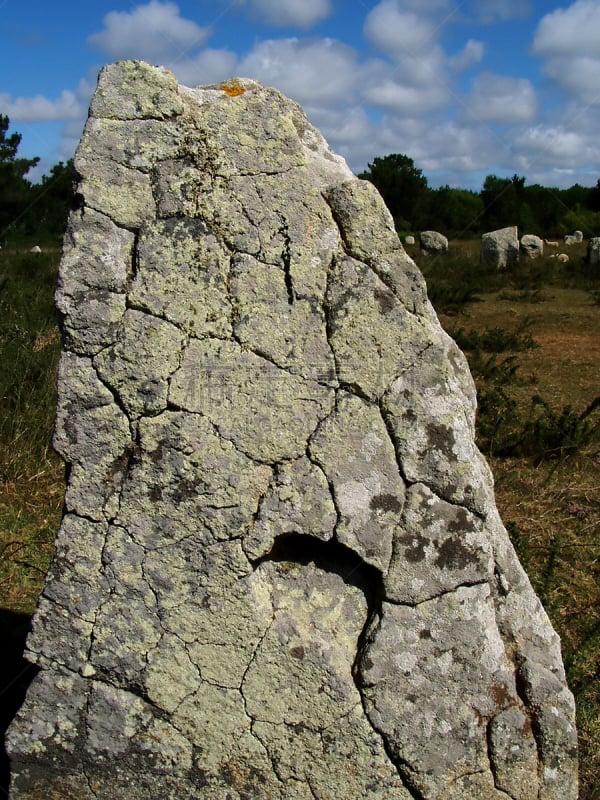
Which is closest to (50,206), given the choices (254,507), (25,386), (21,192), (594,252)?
(21,192)

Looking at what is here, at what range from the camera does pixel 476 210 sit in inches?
1275

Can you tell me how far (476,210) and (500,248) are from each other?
53.9 feet

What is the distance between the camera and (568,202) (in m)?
31.5

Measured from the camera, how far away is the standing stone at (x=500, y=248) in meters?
16.8

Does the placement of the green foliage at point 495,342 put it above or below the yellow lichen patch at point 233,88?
above

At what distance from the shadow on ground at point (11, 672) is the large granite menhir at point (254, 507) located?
41 centimetres

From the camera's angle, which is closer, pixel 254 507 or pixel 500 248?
pixel 254 507

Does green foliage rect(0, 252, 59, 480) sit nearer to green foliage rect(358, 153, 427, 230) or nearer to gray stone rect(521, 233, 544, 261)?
gray stone rect(521, 233, 544, 261)

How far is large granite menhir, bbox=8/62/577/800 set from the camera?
206 centimetres

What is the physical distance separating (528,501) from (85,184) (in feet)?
11.5

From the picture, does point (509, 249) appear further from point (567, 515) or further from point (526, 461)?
point (567, 515)

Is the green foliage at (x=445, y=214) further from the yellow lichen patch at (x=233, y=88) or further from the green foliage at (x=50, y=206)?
the yellow lichen patch at (x=233, y=88)

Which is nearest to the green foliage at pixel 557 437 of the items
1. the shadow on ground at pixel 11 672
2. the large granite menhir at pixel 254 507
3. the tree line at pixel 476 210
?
the large granite menhir at pixel 254 507

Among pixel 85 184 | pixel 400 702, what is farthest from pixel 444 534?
pixel 85 184
